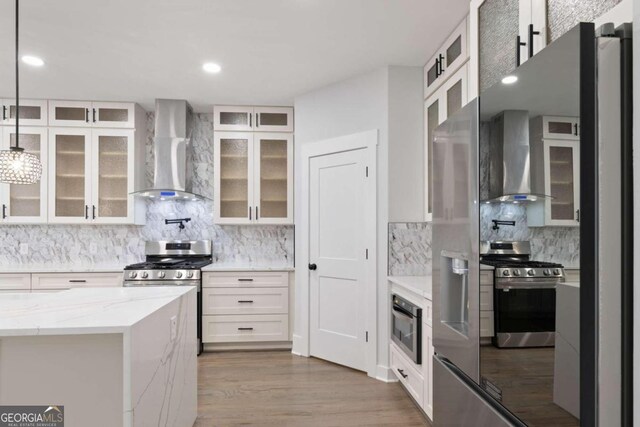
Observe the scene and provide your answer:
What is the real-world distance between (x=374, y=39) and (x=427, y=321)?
2.07 m

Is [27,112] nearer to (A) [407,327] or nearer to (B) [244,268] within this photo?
(B) [244,268]

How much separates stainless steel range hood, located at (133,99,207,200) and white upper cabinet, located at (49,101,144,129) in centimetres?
36

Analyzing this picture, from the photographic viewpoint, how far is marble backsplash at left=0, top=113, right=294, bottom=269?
4441 mm

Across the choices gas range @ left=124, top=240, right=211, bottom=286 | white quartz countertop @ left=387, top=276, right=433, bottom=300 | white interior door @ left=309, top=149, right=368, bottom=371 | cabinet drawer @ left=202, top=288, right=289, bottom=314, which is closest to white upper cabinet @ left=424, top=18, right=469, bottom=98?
white interior door @ left=309, top=149, right=368, bottom=371

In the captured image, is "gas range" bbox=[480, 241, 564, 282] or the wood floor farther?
the wood floor

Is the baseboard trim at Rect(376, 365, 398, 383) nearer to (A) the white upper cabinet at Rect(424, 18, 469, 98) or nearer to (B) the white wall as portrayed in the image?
(B) the white wall

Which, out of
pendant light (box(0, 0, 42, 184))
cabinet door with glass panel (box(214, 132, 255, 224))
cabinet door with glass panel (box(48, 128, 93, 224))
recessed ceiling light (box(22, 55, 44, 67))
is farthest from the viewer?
cabinet door with glass panel (box(214, 132, 255, 224))

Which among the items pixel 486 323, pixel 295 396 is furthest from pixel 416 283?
pixel 486 323

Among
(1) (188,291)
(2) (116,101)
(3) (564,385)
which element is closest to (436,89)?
(1) (188,291)

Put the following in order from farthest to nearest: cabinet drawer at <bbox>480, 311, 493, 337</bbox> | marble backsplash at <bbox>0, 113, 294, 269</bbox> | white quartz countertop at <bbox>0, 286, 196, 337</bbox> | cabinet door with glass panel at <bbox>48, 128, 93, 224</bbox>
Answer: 1. marble backsplash at <bbox>0, 113, 294, 269</bbox>
2. cabinet door with glass panel at <bbox>48, 128, 93, 224</bbox>
3. white quartz countertop at <bbox>0, 286, 196, 337</bbox>
4. cabinet drawer at <bbox>480, 311, 493, 337</bbox>

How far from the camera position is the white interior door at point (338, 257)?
3.45 m

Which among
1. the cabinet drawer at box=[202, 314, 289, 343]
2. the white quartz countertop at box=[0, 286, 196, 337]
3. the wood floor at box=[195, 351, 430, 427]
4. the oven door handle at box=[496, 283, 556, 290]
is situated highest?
the oven door handle at box=[496, 283, 556, 290]

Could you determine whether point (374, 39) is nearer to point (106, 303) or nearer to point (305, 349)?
point (106, 303)

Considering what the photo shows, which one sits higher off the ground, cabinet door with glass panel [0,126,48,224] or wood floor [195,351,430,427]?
cabinet door with glass panel [0,126,48,224]
